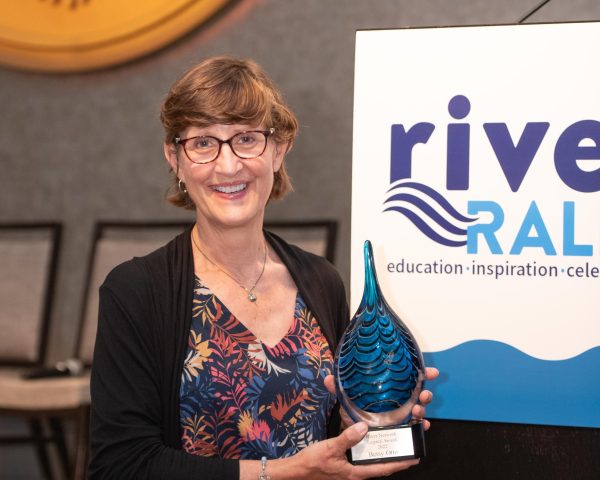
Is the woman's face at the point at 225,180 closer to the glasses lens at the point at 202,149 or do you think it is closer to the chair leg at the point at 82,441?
the glasses lens at the point at 202,149

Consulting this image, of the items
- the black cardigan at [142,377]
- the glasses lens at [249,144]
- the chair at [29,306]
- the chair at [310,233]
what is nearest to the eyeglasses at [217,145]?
the glasses lens at [249,144]

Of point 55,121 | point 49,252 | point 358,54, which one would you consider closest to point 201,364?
point 358,54

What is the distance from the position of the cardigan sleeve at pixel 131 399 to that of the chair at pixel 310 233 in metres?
1.93

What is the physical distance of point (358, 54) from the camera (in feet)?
5.56

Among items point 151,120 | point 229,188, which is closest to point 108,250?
point 151,120

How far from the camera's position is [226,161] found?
1422 millimetres

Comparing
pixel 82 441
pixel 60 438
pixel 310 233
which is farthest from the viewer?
pixel 60 438

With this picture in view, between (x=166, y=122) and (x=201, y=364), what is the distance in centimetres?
46

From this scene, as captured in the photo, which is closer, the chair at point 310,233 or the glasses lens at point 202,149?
the glasses lens at point 202,149

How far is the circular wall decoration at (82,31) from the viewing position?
362 centimetres

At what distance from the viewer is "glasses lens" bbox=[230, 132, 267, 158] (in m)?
1.44

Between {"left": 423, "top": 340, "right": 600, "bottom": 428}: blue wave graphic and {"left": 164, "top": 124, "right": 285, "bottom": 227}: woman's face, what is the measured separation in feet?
1.76

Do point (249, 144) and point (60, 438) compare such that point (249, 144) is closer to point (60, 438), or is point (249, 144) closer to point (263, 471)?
point (263, 471)

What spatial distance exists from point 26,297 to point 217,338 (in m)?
2.31
